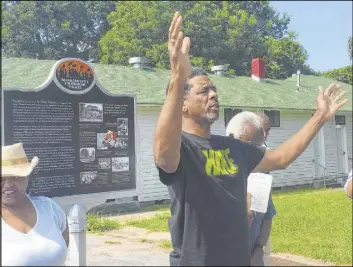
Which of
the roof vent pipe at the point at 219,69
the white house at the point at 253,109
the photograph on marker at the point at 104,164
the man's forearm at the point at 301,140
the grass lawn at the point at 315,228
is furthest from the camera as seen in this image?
the roof vent pipe at the point at 219,69

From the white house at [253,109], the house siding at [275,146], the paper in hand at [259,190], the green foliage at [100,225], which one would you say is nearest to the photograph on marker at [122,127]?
the paper in hand at [259,190]

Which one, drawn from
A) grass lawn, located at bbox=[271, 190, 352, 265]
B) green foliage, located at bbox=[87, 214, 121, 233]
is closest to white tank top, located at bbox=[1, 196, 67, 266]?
grass lawn, located at bbox=[271, 190, 352, 265]

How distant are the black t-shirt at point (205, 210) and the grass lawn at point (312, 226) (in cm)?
437

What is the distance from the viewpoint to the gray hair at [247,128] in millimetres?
3441

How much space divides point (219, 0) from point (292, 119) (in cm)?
1834

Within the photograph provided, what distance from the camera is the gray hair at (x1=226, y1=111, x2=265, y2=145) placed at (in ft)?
11.3

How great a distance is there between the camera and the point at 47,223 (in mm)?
2758

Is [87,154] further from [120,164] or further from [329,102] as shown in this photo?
[329,102]

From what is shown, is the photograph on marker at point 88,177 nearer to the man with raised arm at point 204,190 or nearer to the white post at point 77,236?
the white post at point 77,236

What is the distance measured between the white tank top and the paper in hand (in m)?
1.21

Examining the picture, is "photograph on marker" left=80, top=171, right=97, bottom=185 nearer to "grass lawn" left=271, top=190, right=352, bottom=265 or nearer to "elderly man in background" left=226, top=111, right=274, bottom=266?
"elderly man in background" left=226, top=111, right=274, bottom=266

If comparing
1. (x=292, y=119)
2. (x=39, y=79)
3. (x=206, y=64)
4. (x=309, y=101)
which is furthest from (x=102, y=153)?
(x=206, y=64)

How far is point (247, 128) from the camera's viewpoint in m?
3.45

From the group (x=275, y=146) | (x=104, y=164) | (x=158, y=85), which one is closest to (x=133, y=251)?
(x=104, y=164)
